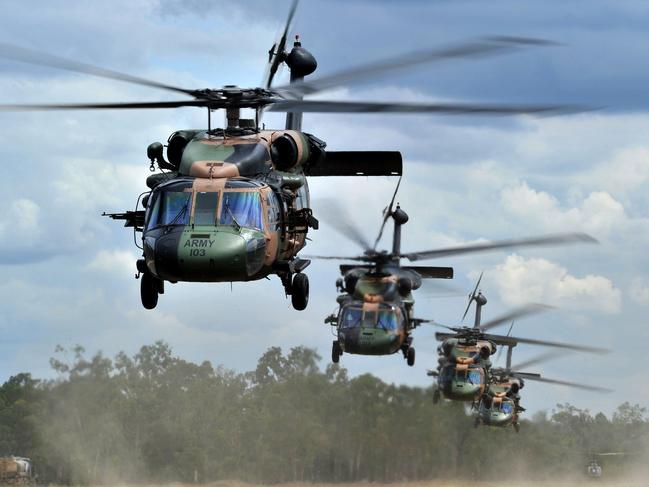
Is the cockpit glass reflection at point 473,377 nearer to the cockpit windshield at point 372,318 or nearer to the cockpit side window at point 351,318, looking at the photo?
the cockpit windshield at point 372,318

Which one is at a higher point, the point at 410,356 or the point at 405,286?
the point at 405,286

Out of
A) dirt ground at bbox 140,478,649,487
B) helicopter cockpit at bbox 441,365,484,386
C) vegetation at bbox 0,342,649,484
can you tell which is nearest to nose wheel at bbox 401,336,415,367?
helicopter cockpit at bbox 441,365,484,386

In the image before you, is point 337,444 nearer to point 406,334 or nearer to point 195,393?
point 195,393

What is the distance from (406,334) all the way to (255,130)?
9478 mm

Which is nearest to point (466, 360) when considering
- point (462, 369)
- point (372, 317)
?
point (462, 369)

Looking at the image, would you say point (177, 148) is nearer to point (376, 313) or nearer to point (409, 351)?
point (376, 313)

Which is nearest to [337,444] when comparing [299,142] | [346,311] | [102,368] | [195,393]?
[195,393]

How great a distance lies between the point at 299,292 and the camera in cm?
2444

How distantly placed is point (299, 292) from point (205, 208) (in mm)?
2995

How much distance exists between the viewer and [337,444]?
57062mm

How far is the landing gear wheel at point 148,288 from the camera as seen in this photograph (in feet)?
78.5

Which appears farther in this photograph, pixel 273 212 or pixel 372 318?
pixel 372 318

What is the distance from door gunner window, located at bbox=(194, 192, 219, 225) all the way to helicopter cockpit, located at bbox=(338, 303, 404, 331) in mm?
10211

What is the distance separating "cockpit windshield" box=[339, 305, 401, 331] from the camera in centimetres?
3186
